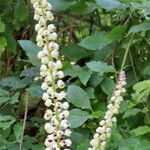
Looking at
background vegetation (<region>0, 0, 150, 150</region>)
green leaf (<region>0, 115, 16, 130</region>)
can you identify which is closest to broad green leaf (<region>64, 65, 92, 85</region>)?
background vegetation (<region>0, 0, 150, 150</region>)

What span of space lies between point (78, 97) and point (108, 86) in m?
0.15

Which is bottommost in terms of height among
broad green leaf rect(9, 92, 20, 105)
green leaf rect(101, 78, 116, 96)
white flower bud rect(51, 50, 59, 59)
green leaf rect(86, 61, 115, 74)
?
broad green leaf rect(9, 92, 20, 105)

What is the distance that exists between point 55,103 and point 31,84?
0.67 metres

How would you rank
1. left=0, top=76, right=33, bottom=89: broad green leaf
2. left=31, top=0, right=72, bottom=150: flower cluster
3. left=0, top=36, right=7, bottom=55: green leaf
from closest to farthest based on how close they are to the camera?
1. left=31, top=0, right=72, bottom=150: flower cluster
2. left=0, top=76, right=33, bottom=89: broad green leaf
3. left=0, top=36, right=7, bottom=55: green leaf

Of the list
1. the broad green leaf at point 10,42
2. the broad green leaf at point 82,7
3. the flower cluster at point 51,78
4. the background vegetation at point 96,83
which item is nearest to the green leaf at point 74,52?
the background vegetation at point 96,83

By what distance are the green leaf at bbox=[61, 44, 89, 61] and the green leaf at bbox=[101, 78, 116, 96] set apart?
0.51 feet

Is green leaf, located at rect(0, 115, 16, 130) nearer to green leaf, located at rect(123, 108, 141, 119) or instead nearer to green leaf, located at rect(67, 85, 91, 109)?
→ green leaf, located at rect(67, 85, 91, 109)

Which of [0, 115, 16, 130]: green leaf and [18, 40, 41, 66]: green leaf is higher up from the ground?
[18, 40, 41, 66]: green leaf

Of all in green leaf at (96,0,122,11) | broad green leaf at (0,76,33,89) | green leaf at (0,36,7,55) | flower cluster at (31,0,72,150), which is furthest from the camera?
green leaf at (0,36,7,55)

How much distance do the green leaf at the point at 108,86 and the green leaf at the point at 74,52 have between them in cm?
15

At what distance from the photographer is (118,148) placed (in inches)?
49.3

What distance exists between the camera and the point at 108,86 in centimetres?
141

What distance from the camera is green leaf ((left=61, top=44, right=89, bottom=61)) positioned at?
1.55m

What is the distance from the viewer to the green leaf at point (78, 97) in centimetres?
128
